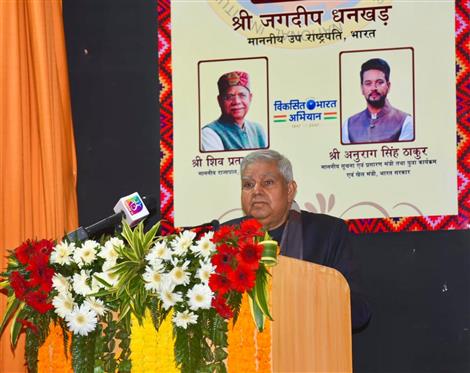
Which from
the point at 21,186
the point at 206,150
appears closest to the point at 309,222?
the point at 206,150

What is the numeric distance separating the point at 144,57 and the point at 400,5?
4.59 ft

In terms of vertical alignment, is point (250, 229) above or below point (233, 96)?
below

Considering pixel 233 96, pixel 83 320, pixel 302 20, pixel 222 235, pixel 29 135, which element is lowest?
pixel 83 320

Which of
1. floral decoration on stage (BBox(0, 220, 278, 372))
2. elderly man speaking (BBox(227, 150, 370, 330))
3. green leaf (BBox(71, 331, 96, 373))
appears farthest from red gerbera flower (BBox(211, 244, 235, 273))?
elderly man speaking (BBox(227, 150, 370, 330))

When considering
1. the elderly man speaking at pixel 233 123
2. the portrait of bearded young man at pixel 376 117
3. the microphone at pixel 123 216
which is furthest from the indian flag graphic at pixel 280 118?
the microphone at pixel 123 216

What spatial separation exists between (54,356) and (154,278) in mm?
368

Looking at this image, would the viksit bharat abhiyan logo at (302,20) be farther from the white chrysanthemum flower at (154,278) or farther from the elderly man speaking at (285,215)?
the white chrysanthemum flower at (154,278)

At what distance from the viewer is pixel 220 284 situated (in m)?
2.17

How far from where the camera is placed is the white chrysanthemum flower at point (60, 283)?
91.1 inches

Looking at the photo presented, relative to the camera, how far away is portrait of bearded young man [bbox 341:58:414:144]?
4371 mm

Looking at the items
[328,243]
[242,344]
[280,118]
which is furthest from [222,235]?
[280,118]

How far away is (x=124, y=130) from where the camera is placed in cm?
463

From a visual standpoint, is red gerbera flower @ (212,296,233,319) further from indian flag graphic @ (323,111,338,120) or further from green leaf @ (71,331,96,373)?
indian flag graphic @ (323,111,338,120)

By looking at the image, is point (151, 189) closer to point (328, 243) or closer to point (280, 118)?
point (280, 118)
